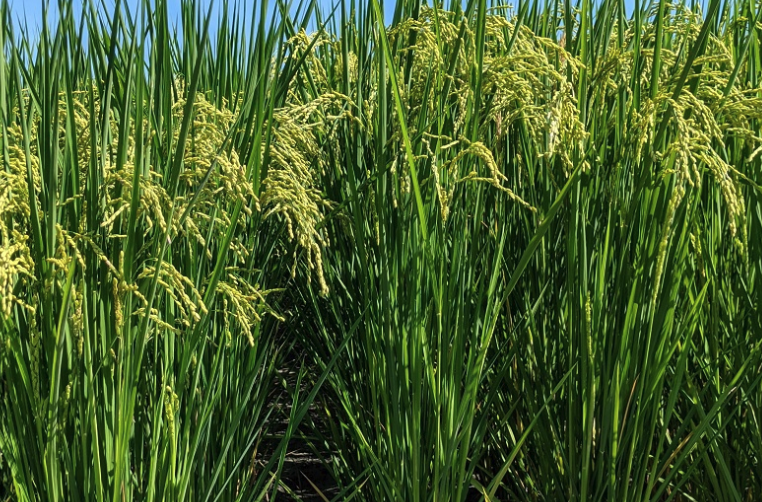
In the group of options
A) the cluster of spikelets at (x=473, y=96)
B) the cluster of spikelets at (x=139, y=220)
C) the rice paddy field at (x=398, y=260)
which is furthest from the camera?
the cluster of spikelets at (x=473, y=96)

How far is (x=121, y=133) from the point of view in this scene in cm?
154

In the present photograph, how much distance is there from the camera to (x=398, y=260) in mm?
1824

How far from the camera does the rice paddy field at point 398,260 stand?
1.53 meters

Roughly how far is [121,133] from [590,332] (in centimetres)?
113

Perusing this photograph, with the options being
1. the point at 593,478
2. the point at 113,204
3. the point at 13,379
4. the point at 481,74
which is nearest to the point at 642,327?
the point at 593,478

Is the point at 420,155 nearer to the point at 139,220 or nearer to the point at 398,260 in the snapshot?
the point at 398,260

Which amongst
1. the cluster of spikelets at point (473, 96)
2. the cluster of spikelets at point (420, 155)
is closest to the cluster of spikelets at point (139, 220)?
the cluster of spikelets at point (420, 155)

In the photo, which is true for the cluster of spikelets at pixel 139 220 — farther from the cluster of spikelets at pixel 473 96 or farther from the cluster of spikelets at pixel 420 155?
the cluster of spikelets at pixel 473 96

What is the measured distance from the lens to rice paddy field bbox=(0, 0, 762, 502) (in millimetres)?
1531

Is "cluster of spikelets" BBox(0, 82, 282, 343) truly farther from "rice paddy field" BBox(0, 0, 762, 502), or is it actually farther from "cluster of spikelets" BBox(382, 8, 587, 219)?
"cluster of spikelets" BBox(382, 8, 587, 219)

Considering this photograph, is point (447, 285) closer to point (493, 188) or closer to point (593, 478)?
point (493, 188)

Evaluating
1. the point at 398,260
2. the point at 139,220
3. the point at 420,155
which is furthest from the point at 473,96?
the point at 139,220

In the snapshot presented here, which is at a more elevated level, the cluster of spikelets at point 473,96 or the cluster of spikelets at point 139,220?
the cluster of spikelets at point 473,96

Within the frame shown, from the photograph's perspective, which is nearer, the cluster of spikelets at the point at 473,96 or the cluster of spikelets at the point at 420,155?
the cluster of spikelets at the point at 420,155
